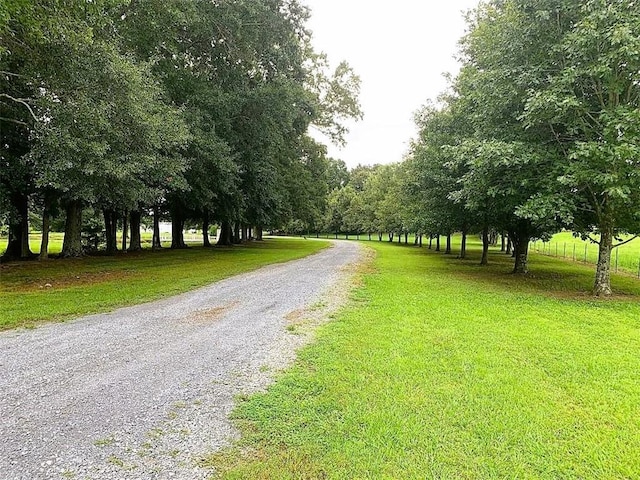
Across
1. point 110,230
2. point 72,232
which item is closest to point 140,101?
point 72,232

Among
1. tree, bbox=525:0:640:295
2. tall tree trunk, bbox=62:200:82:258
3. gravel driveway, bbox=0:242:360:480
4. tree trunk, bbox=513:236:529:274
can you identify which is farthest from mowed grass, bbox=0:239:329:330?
tree trunk, bbox=513:236:529:274

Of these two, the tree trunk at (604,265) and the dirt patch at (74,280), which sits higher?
the tree trunk at (604,265)

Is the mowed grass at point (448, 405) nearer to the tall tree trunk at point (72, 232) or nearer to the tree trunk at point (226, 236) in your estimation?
the tall tree trunk at point (72, 232)

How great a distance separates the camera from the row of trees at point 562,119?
9.14m

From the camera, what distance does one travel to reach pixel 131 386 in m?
4.17

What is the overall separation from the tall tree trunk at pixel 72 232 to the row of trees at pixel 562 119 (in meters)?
16.3

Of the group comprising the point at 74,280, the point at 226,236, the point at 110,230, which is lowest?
the point at 74,280

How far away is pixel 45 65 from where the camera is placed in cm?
948

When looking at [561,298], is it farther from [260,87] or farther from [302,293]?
[260,87]

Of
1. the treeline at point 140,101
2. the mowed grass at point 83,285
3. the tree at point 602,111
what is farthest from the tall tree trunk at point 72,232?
the tree at point 602,111

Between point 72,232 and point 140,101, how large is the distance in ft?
40.2

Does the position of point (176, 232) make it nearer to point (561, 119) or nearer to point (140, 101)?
point (140, 101)

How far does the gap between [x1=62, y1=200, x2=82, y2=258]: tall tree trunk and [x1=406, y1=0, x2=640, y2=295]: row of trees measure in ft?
53.5

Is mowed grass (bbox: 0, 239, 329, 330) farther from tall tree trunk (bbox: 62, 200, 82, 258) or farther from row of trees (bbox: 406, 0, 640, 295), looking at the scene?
row of trees (bbox: 406, 0, 640, 295)
